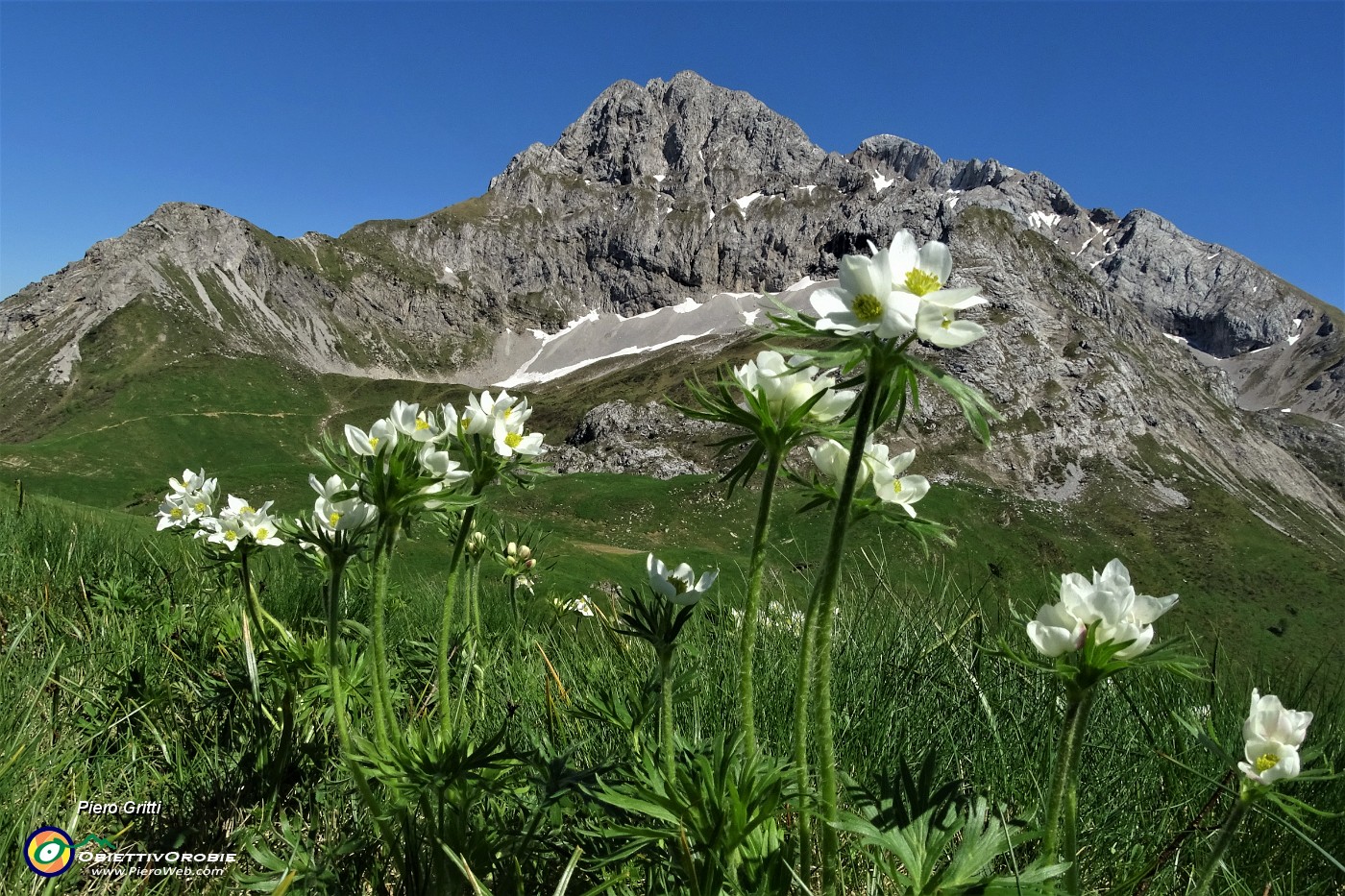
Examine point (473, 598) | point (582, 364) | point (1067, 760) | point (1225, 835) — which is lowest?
point (1225, 835)

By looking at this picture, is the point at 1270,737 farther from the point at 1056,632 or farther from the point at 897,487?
the point at 897,487

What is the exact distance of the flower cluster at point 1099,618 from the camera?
1482 millimetres

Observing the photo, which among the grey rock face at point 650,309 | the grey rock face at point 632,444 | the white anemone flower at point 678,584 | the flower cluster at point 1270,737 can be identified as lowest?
the flower cluster at point 1270,737

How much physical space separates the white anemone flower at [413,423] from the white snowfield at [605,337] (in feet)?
572

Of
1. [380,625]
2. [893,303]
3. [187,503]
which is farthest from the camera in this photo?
[187,503]

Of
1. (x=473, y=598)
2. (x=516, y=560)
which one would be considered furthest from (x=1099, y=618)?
(x=516, y=560)

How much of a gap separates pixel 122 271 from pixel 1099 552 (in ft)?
496

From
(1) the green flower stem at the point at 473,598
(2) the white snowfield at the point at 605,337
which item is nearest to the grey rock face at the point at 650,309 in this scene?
(2) the white snowfield at the point at 605,337

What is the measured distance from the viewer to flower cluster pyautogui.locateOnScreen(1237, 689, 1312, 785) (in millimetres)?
1590

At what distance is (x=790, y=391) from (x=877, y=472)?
330 mm

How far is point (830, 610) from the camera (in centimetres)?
153

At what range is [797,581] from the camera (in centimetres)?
597

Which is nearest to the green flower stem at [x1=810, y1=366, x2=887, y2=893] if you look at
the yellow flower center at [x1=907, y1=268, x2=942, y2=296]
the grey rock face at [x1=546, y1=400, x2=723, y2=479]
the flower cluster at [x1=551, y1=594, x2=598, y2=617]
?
the yellow flower center at [x1=907, y1=268, x2=942, y2=296]

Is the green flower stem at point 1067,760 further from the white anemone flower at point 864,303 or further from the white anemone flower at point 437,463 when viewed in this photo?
the white anemone flower at point 437,463
